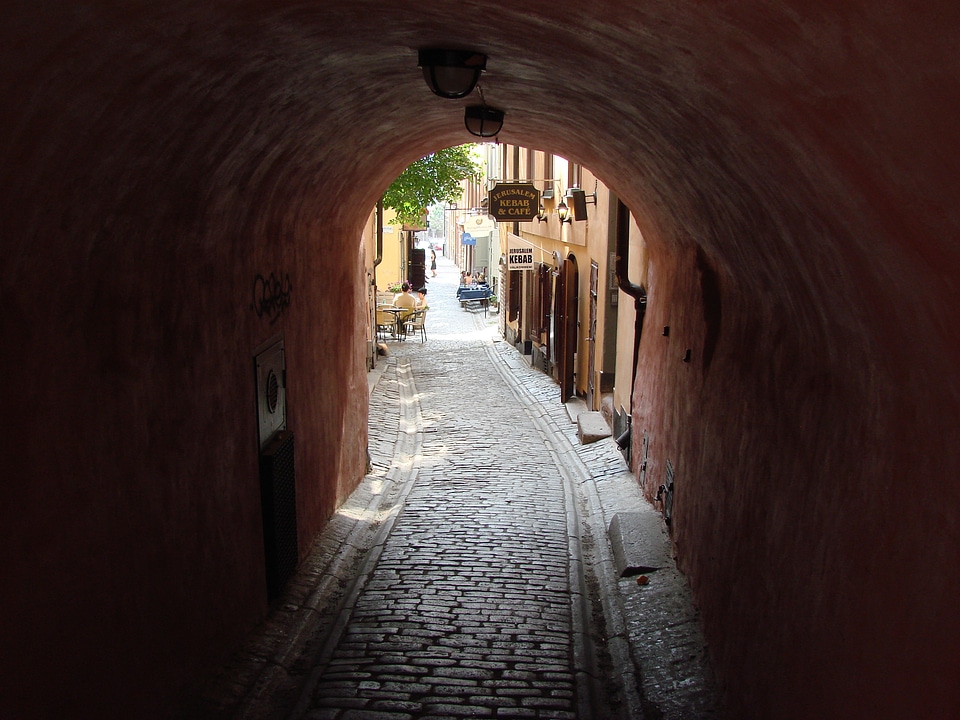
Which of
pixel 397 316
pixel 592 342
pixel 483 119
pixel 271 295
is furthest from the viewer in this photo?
pixel 397 316

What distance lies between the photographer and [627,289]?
10.8 meters

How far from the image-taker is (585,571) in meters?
8.27

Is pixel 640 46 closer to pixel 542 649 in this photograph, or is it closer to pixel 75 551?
pixel 75 551

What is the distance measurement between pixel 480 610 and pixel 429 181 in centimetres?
1570

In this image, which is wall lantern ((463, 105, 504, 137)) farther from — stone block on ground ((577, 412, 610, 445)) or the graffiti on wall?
stone block on ground ((577, 412, 610, 445))

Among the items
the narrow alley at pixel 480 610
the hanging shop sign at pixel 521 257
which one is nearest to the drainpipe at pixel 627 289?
the narrow alley at pixel 480 610

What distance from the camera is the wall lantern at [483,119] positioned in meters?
7.93

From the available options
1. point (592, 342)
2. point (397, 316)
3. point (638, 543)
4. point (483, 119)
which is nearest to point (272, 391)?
point (483, 119)

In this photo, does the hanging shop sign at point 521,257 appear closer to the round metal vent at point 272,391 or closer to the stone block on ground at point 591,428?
the stone block on ground at point 591,428

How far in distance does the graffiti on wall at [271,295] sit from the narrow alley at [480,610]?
2.25 m

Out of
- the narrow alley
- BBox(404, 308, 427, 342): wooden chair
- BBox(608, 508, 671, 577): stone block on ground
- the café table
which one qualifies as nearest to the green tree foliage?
the café table

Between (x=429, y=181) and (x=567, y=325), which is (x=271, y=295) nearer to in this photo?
(x=567, y=325)

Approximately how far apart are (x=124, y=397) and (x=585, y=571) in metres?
5.00

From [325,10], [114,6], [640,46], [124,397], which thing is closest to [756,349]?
[640,46]
